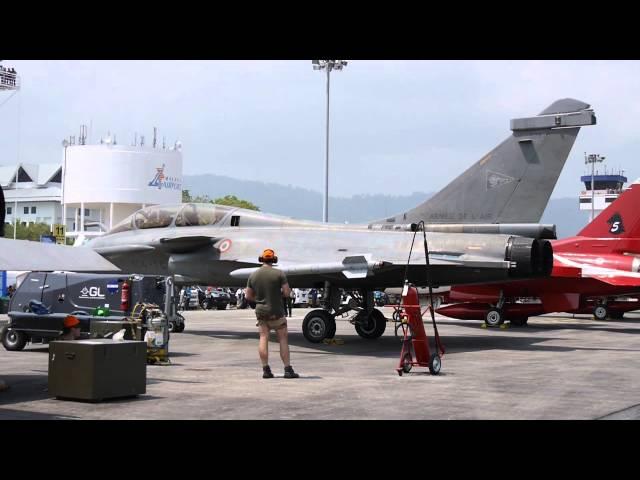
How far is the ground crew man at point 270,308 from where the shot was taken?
36.6ft

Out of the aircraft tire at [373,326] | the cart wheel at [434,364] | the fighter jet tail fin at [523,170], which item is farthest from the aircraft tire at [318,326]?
the cart wheel at [434,364]

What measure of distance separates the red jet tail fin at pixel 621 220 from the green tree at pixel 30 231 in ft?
273

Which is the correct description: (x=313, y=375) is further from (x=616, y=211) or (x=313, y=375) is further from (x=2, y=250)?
(x=616, y=211)

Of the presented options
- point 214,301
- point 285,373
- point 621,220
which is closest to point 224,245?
point 285,373

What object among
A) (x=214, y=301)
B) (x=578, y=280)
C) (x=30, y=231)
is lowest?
(x=214, y=301)

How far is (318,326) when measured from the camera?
17.2m

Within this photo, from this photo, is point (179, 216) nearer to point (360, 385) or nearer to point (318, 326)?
point (318, 326)

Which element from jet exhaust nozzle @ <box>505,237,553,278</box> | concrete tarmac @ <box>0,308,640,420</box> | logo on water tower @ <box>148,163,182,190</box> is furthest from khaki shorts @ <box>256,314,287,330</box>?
logo on water tower @ <box>148,163,182,190</box>

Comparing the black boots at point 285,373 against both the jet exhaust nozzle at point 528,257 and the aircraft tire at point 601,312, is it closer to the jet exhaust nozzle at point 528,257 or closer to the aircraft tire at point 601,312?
the jet exhaust nozzle at point 528,257

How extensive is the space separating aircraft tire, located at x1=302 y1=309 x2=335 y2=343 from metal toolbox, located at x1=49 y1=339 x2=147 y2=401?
818 cm

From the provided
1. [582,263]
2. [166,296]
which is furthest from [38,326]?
[582,263]

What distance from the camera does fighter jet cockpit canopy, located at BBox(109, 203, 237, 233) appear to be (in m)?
18.7

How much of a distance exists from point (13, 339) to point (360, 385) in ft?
26.3
